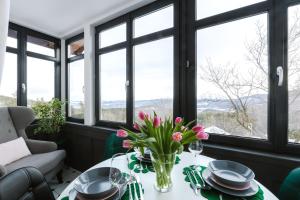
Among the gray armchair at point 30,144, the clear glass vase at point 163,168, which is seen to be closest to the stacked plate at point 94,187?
the clear glass vase at point 163,168

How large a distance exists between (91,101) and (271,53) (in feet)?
7.95

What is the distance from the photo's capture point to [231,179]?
2.75ft

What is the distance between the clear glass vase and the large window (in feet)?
9.24

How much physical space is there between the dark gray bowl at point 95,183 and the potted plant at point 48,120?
6.79 feet

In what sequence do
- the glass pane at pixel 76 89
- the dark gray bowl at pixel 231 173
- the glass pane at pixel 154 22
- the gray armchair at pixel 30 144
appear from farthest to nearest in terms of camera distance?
the glass pane at pixel 76 89
the glass pane at pixel 154 22
the gray armchair at pixel 30 144
the dark gray bowl at pixel 231 173

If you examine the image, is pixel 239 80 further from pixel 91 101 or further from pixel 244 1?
pixel 91 101

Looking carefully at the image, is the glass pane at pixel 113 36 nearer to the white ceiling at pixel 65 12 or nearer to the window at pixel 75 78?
the white ceiling at pixel 65 12

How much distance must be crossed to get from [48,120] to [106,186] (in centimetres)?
221

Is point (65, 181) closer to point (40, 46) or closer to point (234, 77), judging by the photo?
point (40, 46)

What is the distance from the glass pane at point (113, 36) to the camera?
2398 millimetres

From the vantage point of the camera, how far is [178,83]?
185 centimetres

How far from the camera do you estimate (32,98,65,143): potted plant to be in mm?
2510

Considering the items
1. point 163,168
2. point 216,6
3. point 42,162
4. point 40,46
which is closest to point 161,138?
point 163,168

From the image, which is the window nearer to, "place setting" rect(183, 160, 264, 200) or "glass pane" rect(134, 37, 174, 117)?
"glass pane" rect(134, 37, 174, 117)
